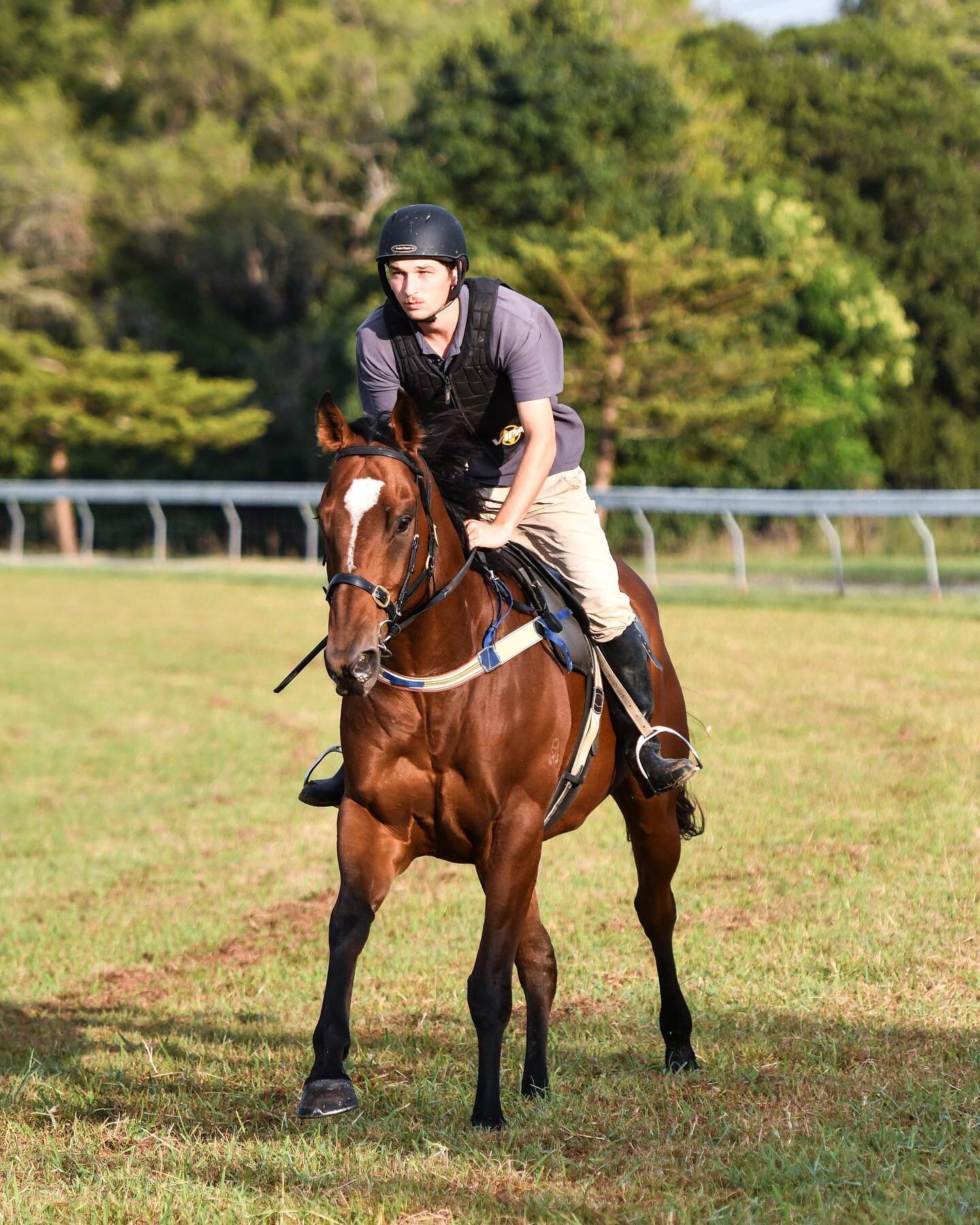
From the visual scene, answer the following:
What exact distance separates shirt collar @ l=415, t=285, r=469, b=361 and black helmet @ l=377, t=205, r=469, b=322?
3 cm

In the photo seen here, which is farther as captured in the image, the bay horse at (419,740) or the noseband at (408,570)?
the bay horse at (419,740)

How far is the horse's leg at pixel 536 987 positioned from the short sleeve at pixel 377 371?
1.76m

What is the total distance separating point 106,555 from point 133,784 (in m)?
25.5

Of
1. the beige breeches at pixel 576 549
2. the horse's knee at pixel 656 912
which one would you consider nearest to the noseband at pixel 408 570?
Result: the beige breeches at pixel 576 549

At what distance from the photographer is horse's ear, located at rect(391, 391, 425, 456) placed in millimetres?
4824

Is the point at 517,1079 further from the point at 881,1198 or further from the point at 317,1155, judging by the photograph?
the point at 881,1198

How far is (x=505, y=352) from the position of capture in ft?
17.0

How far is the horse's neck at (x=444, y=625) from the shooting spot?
15.9 feet

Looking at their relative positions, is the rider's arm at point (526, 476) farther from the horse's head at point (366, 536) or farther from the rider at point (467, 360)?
the horse's head at point (366, 536)

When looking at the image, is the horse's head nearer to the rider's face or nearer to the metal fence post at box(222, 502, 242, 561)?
the rider's face

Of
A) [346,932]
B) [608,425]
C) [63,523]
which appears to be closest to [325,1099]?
[346,932]

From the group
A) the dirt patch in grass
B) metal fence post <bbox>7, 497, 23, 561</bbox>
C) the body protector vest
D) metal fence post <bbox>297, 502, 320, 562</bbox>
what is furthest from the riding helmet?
metal fence post <bbox>7, 497, 23, 561</bbox>

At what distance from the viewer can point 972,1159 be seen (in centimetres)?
446

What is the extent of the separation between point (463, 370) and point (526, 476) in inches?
16.4
